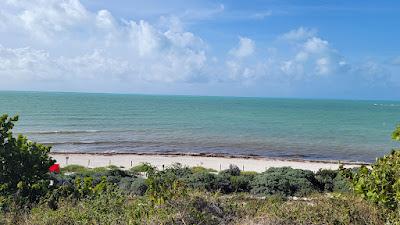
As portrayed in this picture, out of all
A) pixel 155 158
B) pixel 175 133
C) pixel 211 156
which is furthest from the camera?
pixel 175 133

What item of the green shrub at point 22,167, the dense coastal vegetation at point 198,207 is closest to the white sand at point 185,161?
the green shrub at point 22,167

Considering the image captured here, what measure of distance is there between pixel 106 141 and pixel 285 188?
3189 centimetres

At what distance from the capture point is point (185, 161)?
34.7 m

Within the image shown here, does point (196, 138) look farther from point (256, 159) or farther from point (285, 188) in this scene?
point (285, 188)

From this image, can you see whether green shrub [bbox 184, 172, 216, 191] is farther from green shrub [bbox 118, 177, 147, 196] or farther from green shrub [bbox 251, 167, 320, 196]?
green shrub [bbox 118, 177, 147, 196]

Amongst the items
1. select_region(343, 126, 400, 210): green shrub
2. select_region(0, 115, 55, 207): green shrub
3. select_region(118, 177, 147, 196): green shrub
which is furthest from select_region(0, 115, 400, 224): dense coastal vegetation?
select_region(118, 177, 147, 196): green shrub

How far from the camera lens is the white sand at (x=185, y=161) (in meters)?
32.4

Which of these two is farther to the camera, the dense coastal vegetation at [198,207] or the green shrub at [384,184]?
the green shrub at [384,184]

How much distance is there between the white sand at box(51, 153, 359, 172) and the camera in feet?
106

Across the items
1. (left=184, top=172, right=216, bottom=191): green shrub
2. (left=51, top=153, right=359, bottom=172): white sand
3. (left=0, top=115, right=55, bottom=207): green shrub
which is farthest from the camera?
(left=51, top=153, right=359, bottom=172): white sand

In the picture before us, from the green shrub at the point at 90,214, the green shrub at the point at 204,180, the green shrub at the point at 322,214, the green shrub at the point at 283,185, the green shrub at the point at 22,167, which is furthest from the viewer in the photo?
the green shrub at the point at 204,180

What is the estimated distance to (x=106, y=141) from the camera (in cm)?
4597

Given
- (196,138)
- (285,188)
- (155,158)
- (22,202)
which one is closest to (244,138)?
(196,138)

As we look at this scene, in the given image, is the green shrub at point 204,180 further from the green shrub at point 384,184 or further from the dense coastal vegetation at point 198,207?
the green shrub at point 384,184
